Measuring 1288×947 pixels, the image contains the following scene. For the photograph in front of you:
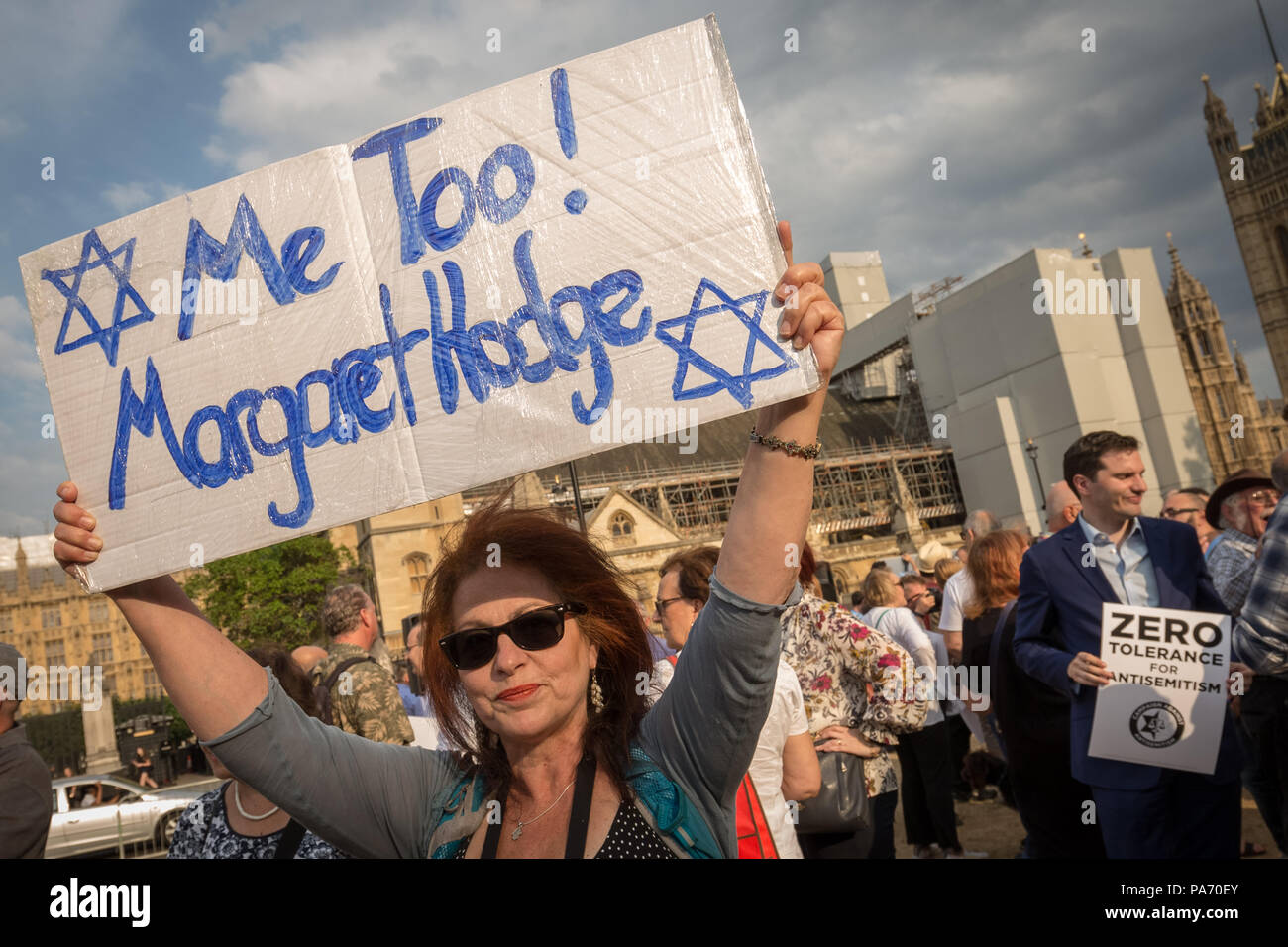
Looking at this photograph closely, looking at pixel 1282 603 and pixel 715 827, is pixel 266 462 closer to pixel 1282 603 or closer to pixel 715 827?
pixel 715 827

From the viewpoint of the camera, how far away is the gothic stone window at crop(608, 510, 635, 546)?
44.9 meters

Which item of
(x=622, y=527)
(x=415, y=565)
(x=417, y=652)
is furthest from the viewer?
(x=415, y=565)

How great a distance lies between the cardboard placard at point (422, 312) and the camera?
1.69 meters

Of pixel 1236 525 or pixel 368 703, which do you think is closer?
pixel 368 703

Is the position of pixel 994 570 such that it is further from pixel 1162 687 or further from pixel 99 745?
pixel 99 745

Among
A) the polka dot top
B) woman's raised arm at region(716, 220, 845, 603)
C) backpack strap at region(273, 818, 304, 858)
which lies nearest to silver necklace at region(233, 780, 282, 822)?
backpack strap at region(273, 818, 304, 858)

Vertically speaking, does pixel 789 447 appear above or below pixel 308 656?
above

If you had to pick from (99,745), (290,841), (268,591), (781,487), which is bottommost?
(99,745)

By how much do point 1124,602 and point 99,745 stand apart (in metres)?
29.1

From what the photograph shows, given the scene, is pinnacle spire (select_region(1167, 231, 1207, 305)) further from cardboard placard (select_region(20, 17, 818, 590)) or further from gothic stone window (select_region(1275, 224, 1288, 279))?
cardboard placard (select_region(20, 17, 818, 590))

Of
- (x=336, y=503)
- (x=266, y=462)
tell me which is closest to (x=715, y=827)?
(x=336, y=503)

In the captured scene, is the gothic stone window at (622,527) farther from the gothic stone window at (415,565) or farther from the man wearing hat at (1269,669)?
the man wearing hat at (1269,669)

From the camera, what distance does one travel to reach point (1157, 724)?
329 centimetres

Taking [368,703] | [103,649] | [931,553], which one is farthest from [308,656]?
[103,649]
